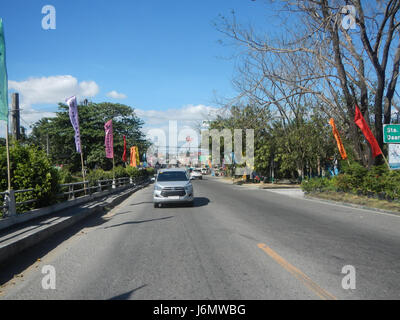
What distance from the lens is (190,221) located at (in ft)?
35.6

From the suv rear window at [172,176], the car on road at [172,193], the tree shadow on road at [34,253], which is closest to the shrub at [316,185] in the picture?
the suv rear window at [172,176]

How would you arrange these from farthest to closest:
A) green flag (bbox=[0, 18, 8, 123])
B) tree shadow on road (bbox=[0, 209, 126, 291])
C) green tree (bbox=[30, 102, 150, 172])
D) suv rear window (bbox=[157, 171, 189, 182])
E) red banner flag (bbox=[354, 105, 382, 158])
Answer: green tree (bbox=[30, 102, 150, 172]) < suv rear window (bbox=[157, 171, 189, 182]) < red banner flag (bbox=[354, 105, 382, 158]) < green flag (bbox=[0, 18, 8, 123]) < tree shadow on road (bbox=[0, 209, 126, 291])

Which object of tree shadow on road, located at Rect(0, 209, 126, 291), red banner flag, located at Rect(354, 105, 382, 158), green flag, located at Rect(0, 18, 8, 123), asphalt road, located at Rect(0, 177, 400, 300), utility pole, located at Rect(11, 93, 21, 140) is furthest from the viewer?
utility pole, located at Rect(11, 93, 21, 140)

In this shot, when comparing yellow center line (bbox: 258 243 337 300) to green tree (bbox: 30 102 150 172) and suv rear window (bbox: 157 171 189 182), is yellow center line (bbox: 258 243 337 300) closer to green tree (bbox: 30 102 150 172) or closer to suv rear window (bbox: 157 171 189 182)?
suv rear window (bbox: 157 171 189 182)

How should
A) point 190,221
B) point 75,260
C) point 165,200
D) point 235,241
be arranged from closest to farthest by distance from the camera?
point 75,260 → point 235,241 → point 190,221 → point 165,200

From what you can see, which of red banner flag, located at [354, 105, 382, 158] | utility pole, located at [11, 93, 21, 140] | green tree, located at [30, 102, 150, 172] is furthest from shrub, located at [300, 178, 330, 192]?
green tree, located at [30, 102, 150, 172]

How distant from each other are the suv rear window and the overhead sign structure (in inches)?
339

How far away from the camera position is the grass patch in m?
12.7

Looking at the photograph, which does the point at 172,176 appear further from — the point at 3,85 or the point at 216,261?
the point at 216,261

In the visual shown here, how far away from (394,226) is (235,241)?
15.9 ft

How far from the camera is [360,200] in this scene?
14.7 metres

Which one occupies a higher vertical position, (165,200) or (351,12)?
(351,12)

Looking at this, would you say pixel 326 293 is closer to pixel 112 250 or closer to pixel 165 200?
pixel 112 250
